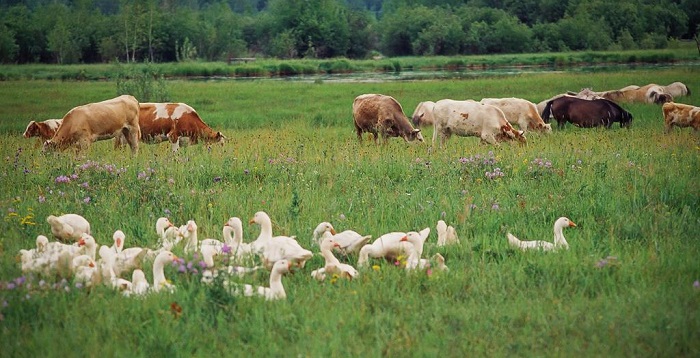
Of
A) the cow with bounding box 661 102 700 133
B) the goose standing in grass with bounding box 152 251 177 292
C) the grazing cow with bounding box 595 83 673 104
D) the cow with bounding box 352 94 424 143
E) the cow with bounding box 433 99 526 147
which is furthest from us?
the grazing cow with bounding box 595 83 673 104

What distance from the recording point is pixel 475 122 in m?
17.9

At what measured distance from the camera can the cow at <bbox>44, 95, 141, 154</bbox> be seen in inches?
667

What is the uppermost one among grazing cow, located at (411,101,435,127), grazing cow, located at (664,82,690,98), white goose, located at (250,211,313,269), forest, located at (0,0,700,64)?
forest, located at (0,0,700,64)

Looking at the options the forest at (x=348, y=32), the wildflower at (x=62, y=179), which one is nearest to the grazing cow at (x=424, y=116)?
the wildflower at (x=62, y=179)

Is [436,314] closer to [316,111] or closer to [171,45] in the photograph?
[316,111]

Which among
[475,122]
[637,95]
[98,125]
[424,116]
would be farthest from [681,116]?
[98,125]

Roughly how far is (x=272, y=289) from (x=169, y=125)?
509 inches

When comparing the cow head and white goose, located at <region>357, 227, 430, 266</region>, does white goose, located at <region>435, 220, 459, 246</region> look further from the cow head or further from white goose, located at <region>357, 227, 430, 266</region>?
the cow head

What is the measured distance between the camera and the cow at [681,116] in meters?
20.2

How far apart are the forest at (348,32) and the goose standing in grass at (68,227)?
2786 inches

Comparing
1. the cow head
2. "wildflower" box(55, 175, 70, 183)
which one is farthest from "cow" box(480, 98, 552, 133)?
"wildflower" box(55, 175, 70, 183)

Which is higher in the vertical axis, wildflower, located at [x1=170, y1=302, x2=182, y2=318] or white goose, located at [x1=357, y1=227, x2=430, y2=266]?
white goose, located at [x1=357, y1=227, x2=430, y2=266]

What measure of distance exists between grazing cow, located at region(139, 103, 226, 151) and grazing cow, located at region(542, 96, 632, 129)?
9.60 meters

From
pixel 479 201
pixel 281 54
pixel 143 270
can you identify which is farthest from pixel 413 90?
pixel 281 54
